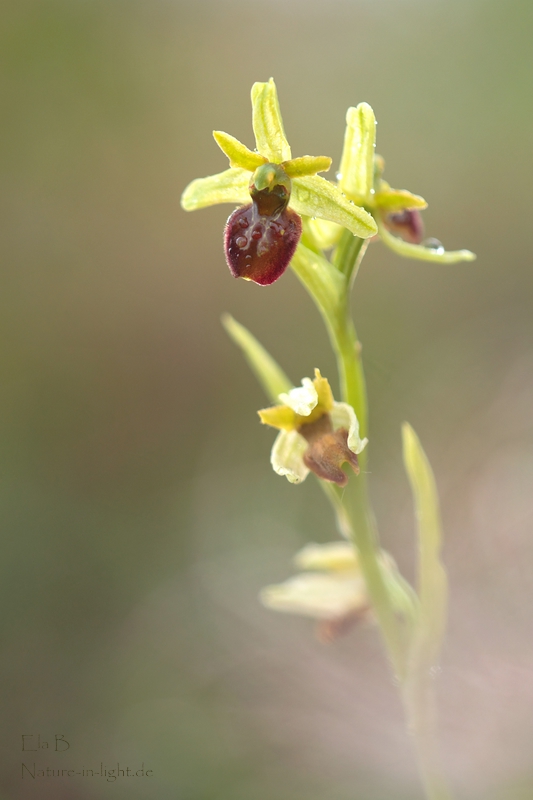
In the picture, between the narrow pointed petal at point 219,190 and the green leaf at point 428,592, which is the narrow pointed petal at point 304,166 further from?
the green leaf at point 428,592

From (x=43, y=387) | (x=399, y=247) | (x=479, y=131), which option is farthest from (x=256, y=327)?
(x=399, y=247)

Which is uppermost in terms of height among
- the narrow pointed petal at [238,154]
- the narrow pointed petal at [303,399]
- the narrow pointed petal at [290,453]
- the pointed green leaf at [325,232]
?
the narrow pointed petal at [238,154]

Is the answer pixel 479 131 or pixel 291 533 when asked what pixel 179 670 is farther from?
pixel 479 131

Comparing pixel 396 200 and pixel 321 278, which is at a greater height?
pixel 396 200

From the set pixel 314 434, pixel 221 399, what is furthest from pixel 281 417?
pixel 221 399

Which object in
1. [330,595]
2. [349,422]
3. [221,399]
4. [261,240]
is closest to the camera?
[261,240]

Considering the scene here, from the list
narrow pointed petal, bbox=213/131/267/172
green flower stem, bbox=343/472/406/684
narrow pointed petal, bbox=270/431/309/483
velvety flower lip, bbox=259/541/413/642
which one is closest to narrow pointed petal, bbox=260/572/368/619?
velvety flower lip, bbox=259/541/413/642

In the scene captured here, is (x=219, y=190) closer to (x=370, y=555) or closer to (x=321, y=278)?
(x=321, y=278)

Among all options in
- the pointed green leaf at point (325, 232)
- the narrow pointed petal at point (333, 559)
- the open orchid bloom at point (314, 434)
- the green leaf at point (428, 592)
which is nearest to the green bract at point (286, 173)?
the pointed green leaf at point (325, 232)
